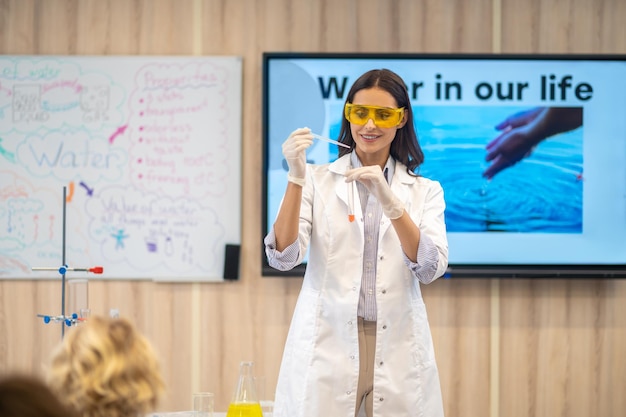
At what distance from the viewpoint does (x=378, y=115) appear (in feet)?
7.33

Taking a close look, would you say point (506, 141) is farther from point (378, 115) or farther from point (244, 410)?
point (244, 410)

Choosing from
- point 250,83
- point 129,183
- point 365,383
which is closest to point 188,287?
point 129,183

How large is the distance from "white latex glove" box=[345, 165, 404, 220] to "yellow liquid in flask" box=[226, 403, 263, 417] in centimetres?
63

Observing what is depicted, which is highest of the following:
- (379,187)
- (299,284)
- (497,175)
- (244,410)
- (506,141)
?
(506,141)

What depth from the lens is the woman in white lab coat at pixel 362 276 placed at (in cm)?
213

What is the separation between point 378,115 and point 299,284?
179 cm

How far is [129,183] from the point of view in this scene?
3863 mm

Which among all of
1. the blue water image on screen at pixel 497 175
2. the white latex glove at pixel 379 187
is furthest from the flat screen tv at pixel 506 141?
the white latex glove at pixel 379 187

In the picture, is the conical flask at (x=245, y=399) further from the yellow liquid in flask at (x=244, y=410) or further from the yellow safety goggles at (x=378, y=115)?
the yellow safety goggles at (x=378, y=115)

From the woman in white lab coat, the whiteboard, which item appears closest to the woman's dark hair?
the woman in white lab coat

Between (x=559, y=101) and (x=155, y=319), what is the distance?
228 cm

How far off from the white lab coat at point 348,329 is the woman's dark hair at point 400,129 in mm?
177

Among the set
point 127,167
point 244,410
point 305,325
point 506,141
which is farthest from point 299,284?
point 244,410

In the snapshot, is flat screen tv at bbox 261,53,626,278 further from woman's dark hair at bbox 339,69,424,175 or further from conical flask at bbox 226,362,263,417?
conical flask at bbox 226,362,263,417
